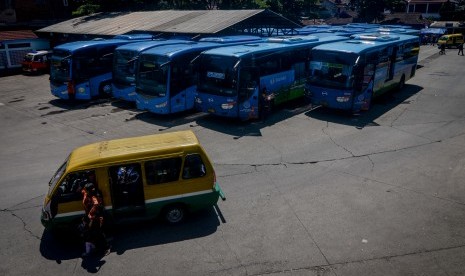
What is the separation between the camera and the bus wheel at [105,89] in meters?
22.4

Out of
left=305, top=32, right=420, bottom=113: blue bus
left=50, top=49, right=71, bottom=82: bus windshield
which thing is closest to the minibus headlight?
left=305, top=32, right=420, bottom=113: blue bus

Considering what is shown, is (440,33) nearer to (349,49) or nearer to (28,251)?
(349,49)

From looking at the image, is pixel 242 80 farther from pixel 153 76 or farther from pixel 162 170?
pixel 162 170

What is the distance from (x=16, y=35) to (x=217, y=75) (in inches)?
1086

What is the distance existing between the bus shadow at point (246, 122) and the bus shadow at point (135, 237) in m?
6.69

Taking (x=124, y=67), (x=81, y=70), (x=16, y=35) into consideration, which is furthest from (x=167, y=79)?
(x=16, y=35)

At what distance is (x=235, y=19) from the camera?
26.2 m

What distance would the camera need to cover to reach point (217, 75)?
16891 millimetres

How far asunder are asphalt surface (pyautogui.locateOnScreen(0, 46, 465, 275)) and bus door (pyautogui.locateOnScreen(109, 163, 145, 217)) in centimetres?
65

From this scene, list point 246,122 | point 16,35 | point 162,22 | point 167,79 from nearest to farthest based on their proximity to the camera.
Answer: point 167,79 < point 246,122 < point 162,22 < point 16,35

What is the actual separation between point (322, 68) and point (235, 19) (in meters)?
10.3

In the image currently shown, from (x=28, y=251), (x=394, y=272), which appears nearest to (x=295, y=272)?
(x=394, y=272)

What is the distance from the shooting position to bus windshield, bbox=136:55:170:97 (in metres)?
17.5

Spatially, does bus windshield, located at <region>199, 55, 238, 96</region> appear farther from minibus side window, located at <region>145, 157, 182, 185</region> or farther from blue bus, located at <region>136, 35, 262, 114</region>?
minibus side window, located at <region>145, 157, 182, 185</region>
